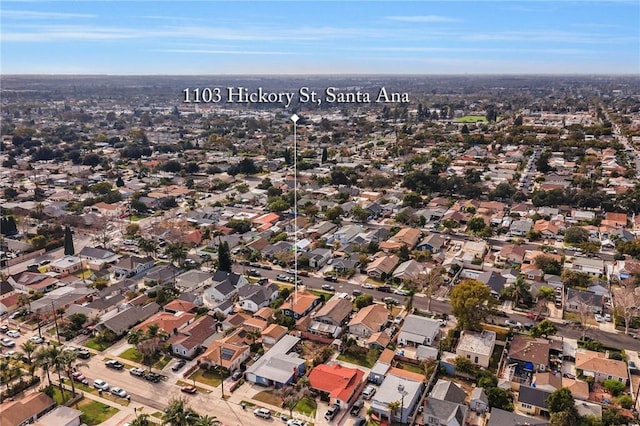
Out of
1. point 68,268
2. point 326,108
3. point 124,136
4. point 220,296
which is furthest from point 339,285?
point 326,108

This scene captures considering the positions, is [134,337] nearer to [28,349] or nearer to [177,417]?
[28,349]

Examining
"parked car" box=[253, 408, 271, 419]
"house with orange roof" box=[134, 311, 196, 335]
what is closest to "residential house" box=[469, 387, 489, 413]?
"parked car" box=[253, 408, 271, 419]

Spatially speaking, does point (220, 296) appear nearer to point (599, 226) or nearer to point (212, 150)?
point (599, 226)

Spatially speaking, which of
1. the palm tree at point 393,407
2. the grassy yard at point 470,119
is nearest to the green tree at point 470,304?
the palm tree at point 393,407

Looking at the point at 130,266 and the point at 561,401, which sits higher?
the point at 130,266

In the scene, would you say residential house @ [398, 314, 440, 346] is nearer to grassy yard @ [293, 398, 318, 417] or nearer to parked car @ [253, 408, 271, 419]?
grassy yard @ [293, 398, 318, 417]

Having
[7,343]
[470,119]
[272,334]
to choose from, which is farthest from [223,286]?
[470,119]
